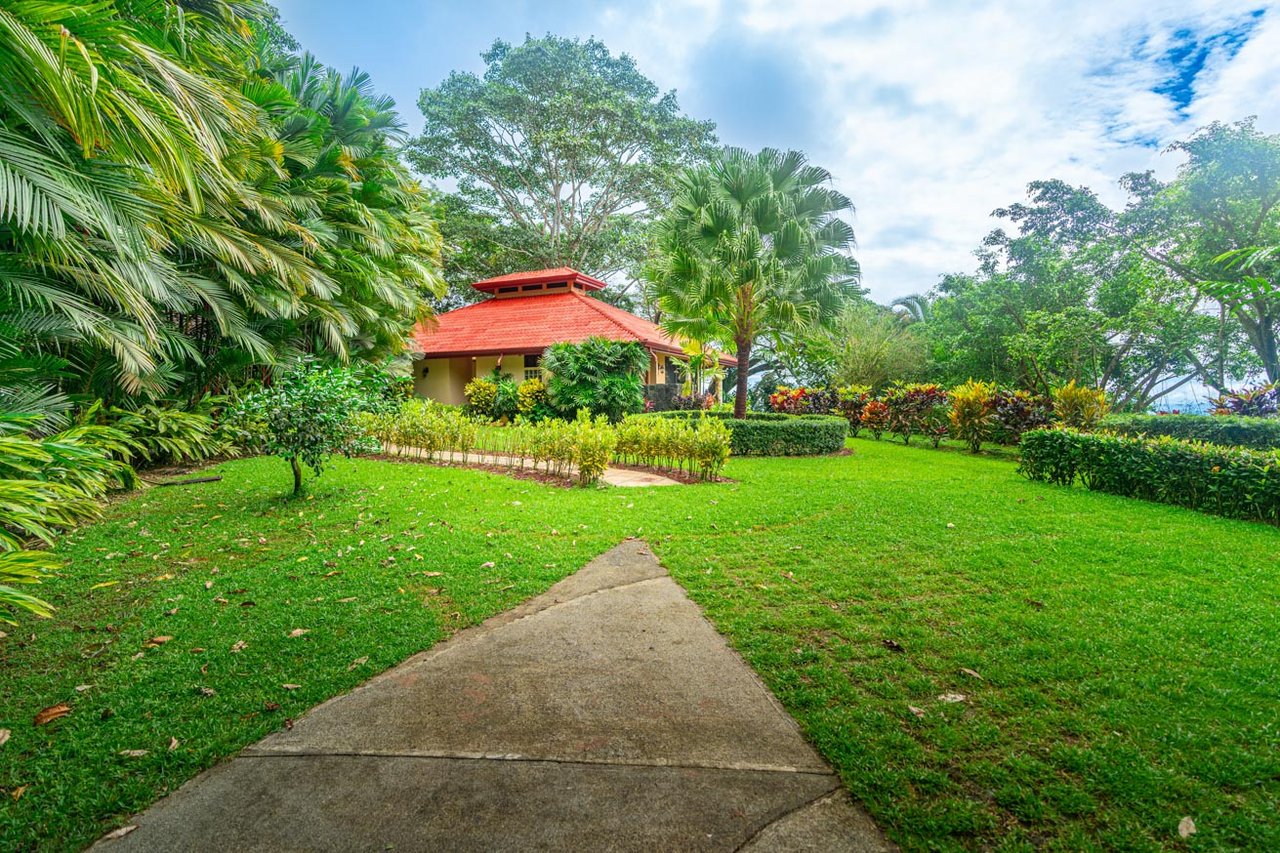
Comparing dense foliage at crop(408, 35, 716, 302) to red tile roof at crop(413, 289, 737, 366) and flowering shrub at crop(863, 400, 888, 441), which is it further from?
flowering shrub at crop(863, 400, 888, 441)

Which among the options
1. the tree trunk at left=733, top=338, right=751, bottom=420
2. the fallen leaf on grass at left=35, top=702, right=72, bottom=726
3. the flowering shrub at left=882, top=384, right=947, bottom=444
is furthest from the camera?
the flowering shrub at left=882, top=384, right=947, bottom=444

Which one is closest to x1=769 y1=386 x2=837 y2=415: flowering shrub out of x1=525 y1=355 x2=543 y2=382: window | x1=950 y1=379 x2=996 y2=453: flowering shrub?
x1=950 y1=379 x2=996 y2=453: flowering shrub

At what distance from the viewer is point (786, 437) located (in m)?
13.9

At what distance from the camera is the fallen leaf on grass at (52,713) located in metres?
2.76

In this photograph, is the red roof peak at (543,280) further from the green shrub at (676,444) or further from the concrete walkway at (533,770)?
the concrete walkway at (533,770)

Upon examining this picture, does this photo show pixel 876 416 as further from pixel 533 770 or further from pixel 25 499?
pixel 25 499

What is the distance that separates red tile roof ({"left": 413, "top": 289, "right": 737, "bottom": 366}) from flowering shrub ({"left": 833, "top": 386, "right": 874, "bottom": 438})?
651 centimetres

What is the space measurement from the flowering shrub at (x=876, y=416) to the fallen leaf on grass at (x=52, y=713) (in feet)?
62.7

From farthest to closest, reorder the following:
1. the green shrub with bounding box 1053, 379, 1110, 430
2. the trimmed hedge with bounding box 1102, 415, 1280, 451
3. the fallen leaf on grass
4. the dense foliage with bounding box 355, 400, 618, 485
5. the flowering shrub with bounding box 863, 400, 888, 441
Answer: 1. the flowering shrub with bounding box 863, 400, 888, 441
2. the green shrub with bounding box 1053, 379, 1110, 430
3. the trimmed hedge with bounding box 1102, 415, 1280, 451
4. the dense foliage with bounding box 355, 400, 618, 485
5. the fallen leaf on grass

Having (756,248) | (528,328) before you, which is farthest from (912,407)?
(528,328)

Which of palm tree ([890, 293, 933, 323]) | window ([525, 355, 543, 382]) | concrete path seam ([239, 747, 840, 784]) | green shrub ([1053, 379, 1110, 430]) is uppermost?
palm tree ([890, 293, 933, 323])

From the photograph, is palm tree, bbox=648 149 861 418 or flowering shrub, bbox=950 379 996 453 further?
flowering shrub, bbox=950 379 996 453

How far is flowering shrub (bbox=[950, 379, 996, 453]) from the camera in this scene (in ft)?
49.9

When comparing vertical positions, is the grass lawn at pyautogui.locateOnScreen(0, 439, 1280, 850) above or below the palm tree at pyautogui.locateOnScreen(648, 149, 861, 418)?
below
